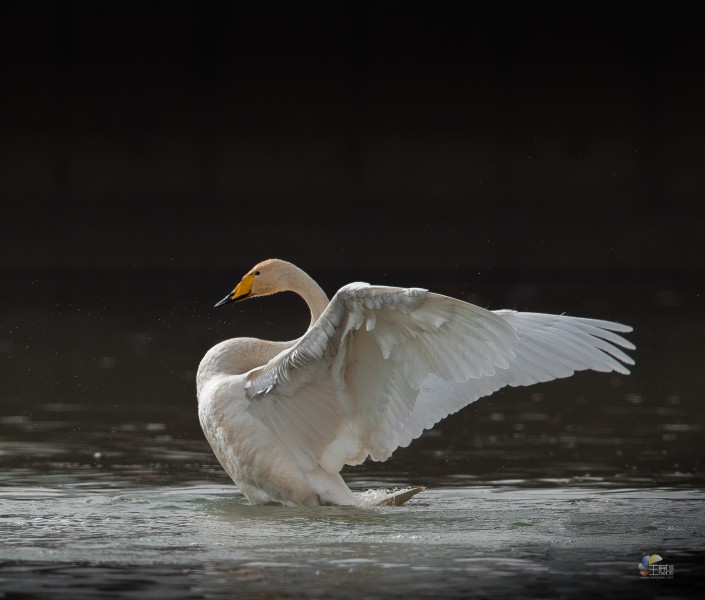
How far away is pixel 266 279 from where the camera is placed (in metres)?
9.26

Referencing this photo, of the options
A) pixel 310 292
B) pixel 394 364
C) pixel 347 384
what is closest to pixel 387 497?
pixel 347 384

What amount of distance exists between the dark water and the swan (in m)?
0.29

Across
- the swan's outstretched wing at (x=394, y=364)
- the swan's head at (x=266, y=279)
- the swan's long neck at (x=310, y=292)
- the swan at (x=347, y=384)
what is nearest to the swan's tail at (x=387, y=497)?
the swan at (x=347, y=384)

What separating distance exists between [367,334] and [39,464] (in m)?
2.60

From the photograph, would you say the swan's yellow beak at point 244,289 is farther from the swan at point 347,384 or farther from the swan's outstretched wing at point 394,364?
the swan's outstretched wing at point 394,364

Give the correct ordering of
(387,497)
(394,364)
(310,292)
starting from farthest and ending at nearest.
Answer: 1. (310,292)
2. (387,497)
3. (394,364)

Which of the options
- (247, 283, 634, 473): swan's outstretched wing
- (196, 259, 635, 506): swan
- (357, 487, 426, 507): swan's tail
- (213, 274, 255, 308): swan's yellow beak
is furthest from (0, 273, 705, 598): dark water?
(213, 274, 255, 308): swan's yellow beak

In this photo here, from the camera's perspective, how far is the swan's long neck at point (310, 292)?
351 inches

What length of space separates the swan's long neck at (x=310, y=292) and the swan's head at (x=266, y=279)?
0.05m

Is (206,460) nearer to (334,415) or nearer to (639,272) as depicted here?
(334,415)

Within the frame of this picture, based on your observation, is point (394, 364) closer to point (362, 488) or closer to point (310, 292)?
point (310, 292)

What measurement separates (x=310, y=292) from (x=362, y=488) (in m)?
1.10

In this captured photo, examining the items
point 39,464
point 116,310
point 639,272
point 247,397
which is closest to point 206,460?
point 39,464

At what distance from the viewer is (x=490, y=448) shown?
1035 cm
